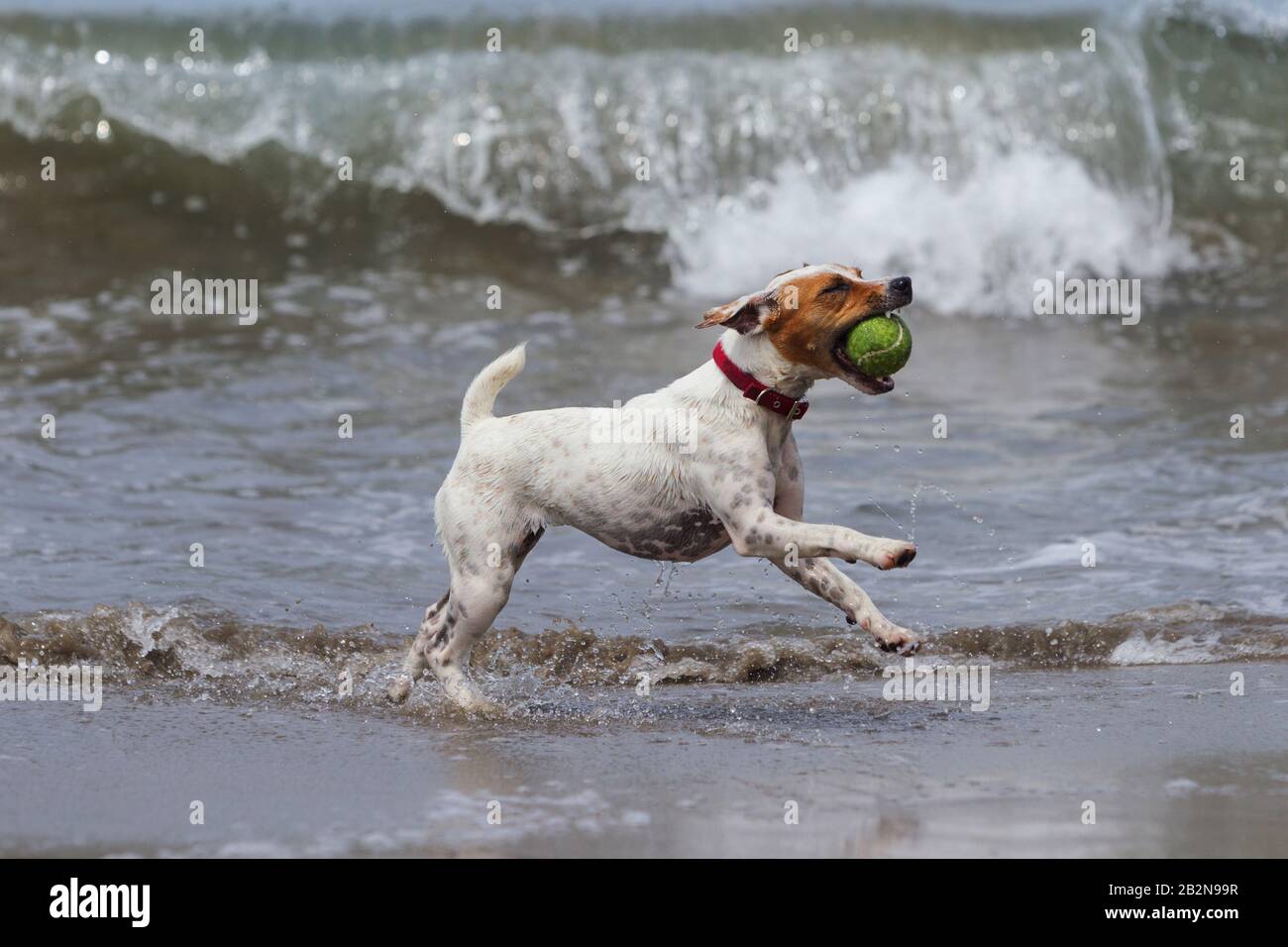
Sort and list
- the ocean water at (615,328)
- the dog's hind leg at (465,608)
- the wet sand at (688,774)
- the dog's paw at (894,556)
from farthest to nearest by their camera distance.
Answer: the ocean water at (615,328)
the dog's hind leg at (465,608)
the dog's paw at (894,556)
the wet sand at (688,774)

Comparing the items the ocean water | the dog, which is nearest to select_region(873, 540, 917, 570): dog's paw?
the dog

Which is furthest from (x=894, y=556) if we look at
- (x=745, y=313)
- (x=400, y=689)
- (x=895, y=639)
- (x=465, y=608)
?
(x=400, y=689)

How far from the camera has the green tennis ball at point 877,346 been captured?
5102 mm

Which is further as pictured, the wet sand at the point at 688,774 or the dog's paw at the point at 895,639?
the dog's paw at the point at 895,639

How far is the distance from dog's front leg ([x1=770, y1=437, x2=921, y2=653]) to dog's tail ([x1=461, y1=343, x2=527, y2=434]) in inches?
37.0

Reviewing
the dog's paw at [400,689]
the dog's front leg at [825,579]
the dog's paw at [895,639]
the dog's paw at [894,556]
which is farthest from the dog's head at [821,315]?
the dog's paw at [400,689]

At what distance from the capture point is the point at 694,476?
5.36 metres

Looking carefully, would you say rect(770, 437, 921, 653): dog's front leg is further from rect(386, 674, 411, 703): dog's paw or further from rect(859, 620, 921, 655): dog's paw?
rect(386, 674, 411, 703): dog's paw

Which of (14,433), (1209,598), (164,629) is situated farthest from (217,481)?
(1209,598)

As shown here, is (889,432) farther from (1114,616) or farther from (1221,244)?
(1221,244)

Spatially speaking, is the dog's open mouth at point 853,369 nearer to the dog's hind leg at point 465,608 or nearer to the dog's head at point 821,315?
the dog's head at point 821,315

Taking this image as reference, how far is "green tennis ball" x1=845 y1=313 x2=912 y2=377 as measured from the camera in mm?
5102

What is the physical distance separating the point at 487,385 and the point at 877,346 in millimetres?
1352
